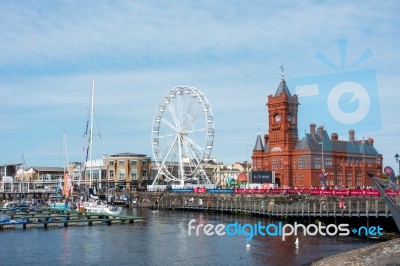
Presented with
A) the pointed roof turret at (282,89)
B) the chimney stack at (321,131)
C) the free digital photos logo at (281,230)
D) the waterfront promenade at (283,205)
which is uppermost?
the pointed roof turret at (282,89)

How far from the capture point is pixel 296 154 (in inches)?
4729

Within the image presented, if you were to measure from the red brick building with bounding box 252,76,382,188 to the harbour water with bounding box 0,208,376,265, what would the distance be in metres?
59.8

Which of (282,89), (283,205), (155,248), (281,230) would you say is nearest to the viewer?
(155,248)

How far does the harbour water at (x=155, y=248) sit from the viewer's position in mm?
43656

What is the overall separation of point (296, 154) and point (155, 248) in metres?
74.3

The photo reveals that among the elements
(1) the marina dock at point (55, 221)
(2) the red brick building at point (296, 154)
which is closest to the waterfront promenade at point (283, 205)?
(1) the marina dock at point (55, 221)

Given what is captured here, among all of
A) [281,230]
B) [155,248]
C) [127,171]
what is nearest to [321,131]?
[127,171]

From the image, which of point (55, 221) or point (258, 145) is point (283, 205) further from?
point (258, 145)

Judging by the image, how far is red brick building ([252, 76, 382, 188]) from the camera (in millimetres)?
119125

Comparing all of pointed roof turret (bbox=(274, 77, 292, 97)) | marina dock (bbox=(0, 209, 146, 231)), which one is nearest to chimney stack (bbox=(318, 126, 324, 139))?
pointed roof turret (bbox=(274, 77, 292, 97))

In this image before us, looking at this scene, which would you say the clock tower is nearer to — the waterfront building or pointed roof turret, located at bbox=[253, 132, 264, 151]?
pointed roof turret, located at bbox=[253, 132, 264, 151]

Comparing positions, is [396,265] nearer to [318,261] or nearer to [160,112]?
[318,261]

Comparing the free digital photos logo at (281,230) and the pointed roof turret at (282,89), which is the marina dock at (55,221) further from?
the pointed roof turret at (282,89)

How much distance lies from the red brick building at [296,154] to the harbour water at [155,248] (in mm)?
59762
